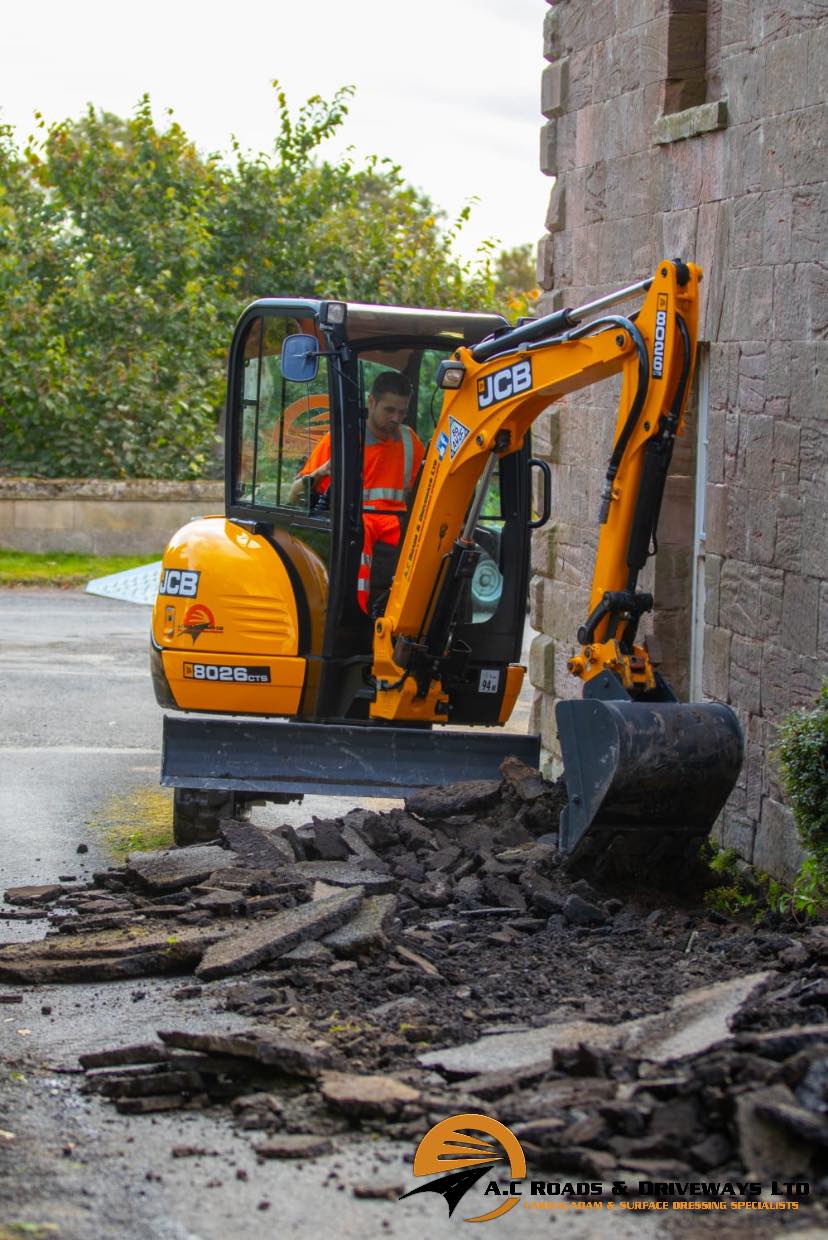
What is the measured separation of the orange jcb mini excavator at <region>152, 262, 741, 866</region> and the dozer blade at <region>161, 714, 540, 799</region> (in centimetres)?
1

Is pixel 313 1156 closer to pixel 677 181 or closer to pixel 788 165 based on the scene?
pixel 788 165

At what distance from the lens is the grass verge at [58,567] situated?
869 inches

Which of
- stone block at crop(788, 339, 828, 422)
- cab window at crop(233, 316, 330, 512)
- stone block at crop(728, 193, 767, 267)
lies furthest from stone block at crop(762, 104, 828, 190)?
cab window at crop(233, 316, 330, 512)

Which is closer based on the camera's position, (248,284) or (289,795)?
(289,795)

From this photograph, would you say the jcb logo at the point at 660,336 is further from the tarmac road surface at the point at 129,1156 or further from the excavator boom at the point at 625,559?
the tarmac road surface at the point at 129,1156

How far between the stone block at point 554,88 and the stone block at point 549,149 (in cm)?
8

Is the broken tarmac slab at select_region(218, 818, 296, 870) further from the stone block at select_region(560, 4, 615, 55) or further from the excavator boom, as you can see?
the stone block at select_region(560, 4, 615, 55)

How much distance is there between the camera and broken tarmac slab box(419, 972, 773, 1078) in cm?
555

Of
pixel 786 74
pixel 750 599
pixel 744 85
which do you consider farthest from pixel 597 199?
pixel 750 599

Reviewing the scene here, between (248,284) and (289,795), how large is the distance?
18.2 metres

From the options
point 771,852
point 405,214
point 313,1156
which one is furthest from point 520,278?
point 313,1156

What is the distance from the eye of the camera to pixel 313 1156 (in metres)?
5.14

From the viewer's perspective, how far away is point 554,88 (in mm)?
11211

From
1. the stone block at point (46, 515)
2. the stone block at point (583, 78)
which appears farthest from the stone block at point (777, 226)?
the stone block at point (46, 515)
